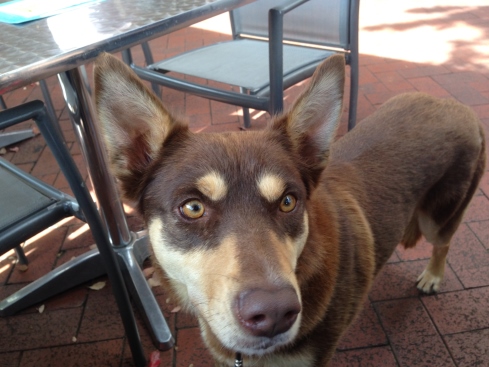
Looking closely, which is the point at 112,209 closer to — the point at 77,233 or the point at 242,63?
the point at 77,233

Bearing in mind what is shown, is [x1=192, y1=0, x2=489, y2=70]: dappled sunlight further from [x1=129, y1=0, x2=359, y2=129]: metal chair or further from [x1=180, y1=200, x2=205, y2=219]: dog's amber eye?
[x1=180, y1=200, x2=205, y2=219]: dog's amber eye

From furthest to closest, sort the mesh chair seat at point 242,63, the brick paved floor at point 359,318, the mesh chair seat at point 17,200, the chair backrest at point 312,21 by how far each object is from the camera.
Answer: the chair backrest at point 312,21, the mesh chair seat at point 242,63, the brick paved floor at point 359,318, the mesh chair seat at point 17,200

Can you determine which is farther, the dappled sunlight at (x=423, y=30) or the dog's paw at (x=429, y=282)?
the dappled sunlight at (x=423, y=30)

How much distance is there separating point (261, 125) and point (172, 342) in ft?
8.28

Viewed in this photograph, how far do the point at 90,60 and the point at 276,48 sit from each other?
4.44 feet

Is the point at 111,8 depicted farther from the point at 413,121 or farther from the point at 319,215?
the point at 413,121

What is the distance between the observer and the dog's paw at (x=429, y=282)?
2545 mm

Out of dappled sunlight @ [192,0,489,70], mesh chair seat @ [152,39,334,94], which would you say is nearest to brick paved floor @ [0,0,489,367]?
mesh chair seat @ [152,39,334,94]

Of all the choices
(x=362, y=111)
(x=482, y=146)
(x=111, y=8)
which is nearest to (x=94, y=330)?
(x=111, y=8)

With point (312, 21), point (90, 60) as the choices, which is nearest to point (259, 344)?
point (90, 60)

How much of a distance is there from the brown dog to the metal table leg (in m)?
0.63

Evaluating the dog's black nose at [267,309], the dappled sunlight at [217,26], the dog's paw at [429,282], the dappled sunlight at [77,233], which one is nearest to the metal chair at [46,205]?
the dog's black nose at [267,309]

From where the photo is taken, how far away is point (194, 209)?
144cm

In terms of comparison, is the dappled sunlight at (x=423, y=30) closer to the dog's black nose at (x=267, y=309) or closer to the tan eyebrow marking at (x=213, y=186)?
the tan eyebrow marking at (x=213, y=186)
